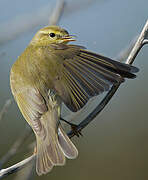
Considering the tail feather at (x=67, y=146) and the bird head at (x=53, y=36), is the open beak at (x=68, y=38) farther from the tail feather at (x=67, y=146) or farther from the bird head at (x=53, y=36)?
the tail feather at (x=67, y=146)

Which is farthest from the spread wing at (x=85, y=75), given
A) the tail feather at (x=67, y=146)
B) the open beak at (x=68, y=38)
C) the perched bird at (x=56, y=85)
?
the open beak at (x=68, y=38)

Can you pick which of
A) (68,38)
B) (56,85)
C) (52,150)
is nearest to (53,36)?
(68,38)

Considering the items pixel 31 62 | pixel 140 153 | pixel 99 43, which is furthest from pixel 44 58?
pixel 140 153

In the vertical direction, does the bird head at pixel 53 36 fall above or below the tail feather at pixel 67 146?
above

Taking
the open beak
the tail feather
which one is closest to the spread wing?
the tail feather

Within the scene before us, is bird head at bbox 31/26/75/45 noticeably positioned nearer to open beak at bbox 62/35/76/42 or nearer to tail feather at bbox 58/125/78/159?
open beak at bbox 62/35/76/42

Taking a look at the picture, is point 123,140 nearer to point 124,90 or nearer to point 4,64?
point 124,90

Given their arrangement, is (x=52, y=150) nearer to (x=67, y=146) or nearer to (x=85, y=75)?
(x=67, y=146)
